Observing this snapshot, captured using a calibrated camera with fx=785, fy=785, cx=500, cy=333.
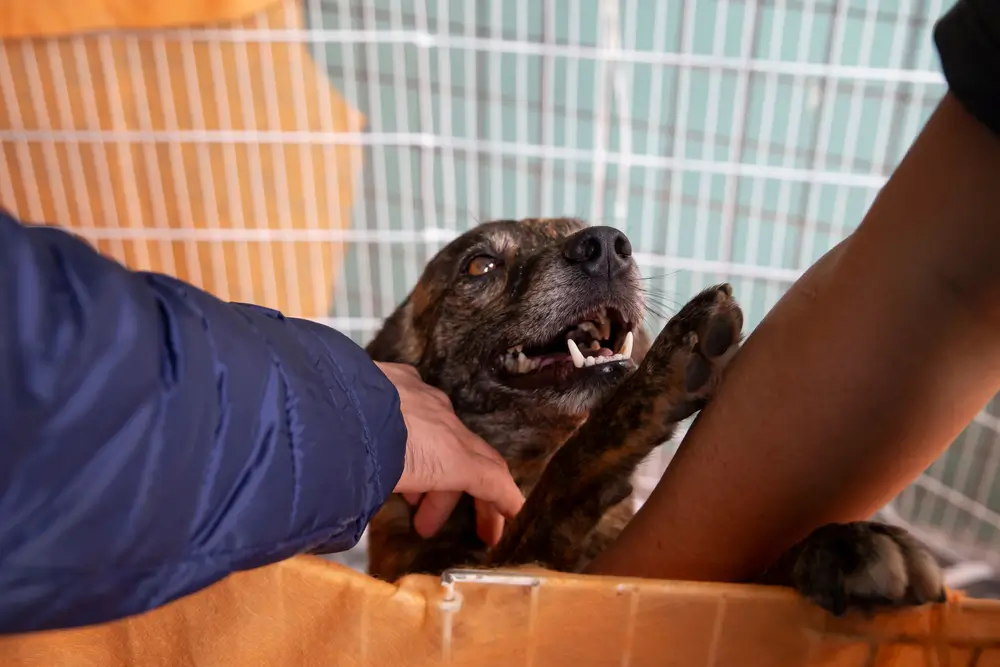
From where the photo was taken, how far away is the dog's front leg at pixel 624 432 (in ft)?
2.60

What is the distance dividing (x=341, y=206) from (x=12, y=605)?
4.60 ft

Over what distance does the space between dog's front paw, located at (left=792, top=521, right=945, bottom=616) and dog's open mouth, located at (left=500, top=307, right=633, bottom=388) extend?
0.50m

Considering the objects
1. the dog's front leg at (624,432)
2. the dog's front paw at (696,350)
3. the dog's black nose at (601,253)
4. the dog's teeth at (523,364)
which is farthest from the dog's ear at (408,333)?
the dog's front paw at (696,350)

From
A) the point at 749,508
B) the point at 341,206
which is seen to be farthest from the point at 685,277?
the point at 749,508

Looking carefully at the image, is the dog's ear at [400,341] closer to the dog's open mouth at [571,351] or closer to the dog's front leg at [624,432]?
the dog's open mouth at [571,351]

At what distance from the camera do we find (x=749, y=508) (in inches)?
28.3

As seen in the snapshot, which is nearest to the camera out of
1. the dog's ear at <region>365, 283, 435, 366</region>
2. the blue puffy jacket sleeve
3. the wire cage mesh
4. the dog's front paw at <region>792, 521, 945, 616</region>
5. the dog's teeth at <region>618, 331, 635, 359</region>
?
the blue puffy jacket sleeve

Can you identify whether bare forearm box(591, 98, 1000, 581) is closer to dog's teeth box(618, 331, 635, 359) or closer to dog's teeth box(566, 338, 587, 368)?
dog's teeth box(566, 338, 587, 368)

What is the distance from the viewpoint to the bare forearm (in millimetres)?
594

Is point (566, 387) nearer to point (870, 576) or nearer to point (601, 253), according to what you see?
point (601, 253)

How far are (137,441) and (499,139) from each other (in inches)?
59.0

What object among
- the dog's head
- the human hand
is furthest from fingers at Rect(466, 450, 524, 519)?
the dog's head

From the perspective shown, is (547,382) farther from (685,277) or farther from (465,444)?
(685,277)

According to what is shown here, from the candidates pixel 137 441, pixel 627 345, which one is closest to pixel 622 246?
pixel 627 345
